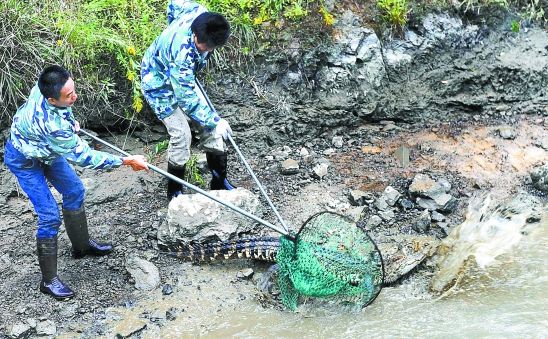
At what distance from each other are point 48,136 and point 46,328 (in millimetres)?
1533

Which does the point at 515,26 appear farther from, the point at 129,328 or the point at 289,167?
the point at 129,328

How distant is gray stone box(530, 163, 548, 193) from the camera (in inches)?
261

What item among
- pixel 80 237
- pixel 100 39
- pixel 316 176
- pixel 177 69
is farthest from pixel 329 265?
pixel 100 39

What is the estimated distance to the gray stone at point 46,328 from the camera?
5062 mm

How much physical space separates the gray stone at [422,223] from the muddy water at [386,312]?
1.97ft

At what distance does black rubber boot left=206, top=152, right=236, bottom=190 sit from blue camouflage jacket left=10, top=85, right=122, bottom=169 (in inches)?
57.0

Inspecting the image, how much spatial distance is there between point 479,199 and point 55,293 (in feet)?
13.4

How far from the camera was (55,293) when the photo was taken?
5336mm

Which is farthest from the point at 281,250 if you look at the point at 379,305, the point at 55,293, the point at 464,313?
the point at 55,293

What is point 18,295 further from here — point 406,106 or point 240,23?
point 406,106

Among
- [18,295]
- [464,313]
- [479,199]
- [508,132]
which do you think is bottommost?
[18,295]

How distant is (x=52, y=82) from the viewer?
4.51m

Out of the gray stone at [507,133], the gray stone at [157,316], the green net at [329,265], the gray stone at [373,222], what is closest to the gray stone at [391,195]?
the gray stone at [373,222]

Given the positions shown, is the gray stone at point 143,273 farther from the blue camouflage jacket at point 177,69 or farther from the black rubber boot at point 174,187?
the blue camouflage jacket at point 177,69
